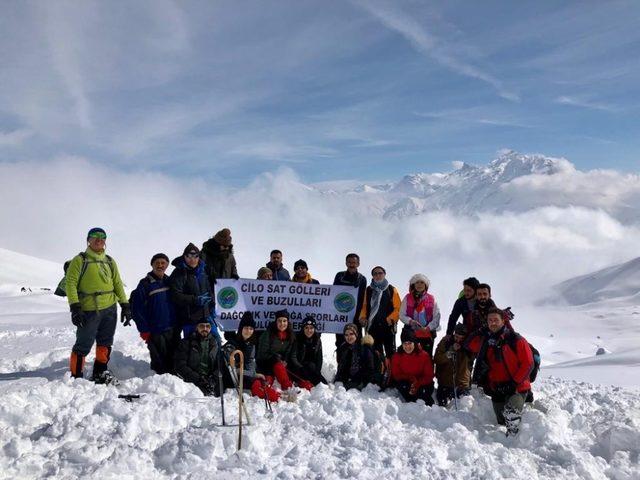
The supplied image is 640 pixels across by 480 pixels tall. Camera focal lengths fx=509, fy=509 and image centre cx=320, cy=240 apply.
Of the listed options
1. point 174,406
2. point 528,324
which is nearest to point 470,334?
point 174,406

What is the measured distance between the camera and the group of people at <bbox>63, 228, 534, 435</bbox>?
736cm

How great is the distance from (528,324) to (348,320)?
115 meters

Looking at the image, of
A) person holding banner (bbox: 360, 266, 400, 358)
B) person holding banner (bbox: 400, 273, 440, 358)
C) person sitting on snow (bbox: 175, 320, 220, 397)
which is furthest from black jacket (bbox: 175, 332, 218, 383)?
person holding banner (bbox: 400, 273, 440, 358)

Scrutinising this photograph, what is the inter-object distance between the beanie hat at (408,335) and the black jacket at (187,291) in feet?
10.6

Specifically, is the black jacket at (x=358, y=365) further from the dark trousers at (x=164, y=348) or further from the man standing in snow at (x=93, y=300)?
the man standing in snow at (x=93, y=300)

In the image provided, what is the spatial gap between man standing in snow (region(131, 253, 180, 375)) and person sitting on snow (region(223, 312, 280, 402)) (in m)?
0.96

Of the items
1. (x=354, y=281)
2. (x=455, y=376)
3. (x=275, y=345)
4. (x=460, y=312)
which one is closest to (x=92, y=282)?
(x=275, y=345)

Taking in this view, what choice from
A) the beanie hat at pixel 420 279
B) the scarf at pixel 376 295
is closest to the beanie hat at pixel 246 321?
the scarf at pixel 376 295

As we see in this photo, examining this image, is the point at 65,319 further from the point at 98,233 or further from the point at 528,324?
the point at 528,324

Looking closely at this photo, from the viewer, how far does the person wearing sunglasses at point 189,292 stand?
8.06 m

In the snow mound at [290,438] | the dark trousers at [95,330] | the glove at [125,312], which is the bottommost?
the snow mound at [290,438]

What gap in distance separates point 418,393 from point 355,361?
3.77 ft

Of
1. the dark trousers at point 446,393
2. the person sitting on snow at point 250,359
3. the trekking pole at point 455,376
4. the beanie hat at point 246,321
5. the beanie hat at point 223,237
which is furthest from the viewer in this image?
the beanie hat at point 223,237

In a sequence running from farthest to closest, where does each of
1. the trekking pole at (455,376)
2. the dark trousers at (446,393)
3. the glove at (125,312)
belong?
the dark trousers at (446,393)
the trekking pole at (455,376)
the glove at (125,312)
